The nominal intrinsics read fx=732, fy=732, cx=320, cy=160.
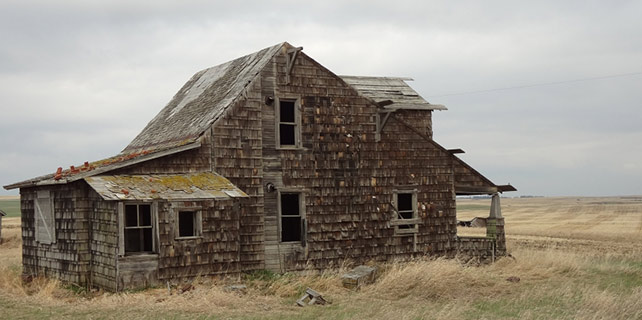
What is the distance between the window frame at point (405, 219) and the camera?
817 inches

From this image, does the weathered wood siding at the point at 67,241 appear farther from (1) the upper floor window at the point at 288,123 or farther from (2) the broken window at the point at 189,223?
(1) the upper floor window at the point at 288,123

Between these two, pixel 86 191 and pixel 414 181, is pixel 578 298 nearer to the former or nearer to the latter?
pixel 414 181

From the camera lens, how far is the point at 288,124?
63.0 feet

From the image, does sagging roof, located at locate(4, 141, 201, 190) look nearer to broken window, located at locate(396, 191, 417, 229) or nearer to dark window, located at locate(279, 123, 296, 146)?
dark window, located at locate(279, 123, 296, 146)

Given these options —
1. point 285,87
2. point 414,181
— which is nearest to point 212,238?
point 285,87

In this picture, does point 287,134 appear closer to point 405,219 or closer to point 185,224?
point 185,224

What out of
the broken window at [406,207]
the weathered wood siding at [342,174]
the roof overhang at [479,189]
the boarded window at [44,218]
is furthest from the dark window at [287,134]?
the boarded window at [44,218]

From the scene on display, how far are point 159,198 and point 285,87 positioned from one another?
16.5ft

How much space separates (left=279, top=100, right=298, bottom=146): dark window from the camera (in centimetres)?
1947

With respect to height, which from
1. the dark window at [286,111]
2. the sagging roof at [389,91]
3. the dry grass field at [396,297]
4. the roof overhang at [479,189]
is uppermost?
the sagging roof at [389,91]

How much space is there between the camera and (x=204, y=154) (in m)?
17.8

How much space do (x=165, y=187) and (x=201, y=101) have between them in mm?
5248

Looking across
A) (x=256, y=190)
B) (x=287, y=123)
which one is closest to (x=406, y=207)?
(x=287, y=123)

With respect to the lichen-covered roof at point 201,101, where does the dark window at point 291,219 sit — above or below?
below
